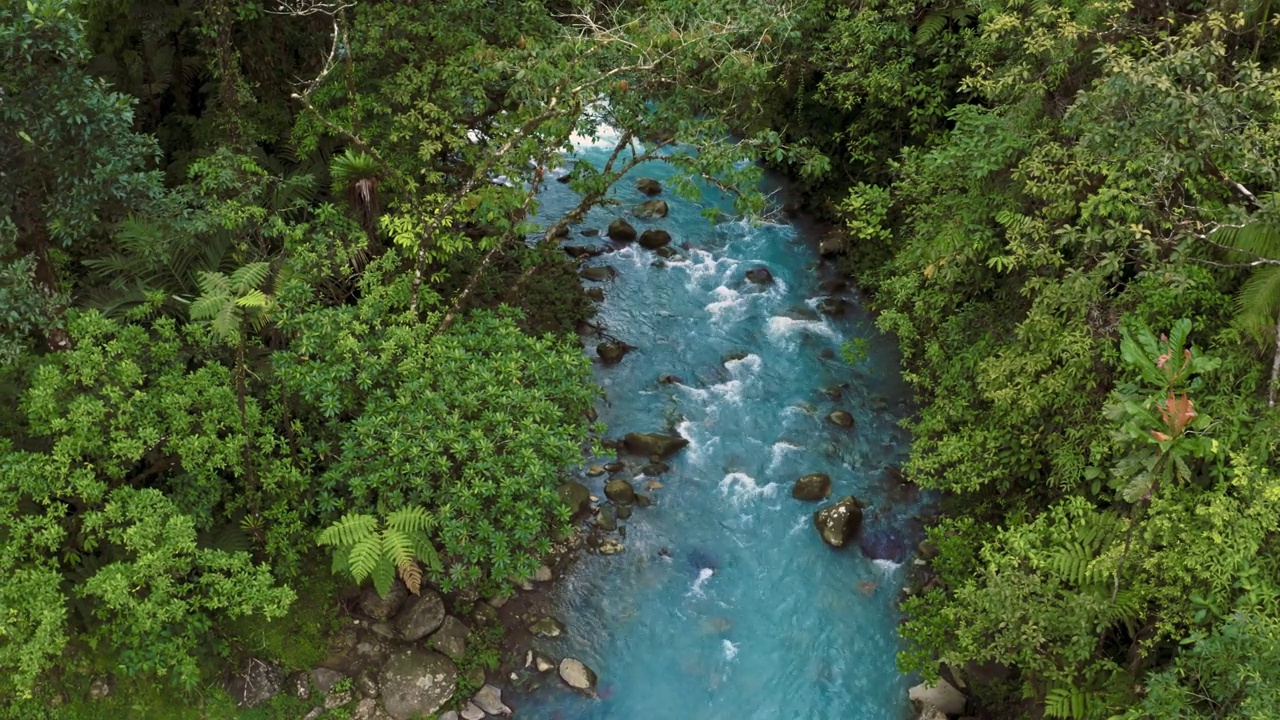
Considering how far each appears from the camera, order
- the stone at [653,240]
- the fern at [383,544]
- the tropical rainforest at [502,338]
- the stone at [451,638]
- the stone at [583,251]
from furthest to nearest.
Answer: the stone at [653,240] < the stone at [583,251] < the stone at [451,638] < the fern at [383,544] < the tropical rainforest at [502,338]

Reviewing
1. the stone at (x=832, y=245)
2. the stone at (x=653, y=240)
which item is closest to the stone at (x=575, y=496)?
the stone at (x=653, y=240)

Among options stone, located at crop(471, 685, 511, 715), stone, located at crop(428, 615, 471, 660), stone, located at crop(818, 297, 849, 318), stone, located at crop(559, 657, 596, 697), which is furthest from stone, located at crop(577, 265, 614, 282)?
stone, located at crop(471, 685, 511, 715)

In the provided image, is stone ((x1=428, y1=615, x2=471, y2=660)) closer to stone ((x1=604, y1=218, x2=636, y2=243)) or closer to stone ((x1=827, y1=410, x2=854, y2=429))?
stone ((x1=827, y1=410, x2=854, y2=429))

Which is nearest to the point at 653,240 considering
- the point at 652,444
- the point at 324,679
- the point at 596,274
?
the point at 596,274

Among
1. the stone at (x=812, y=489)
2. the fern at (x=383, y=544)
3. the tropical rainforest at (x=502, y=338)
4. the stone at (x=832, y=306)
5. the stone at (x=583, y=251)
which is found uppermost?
the tropical rainforest at (x=502, y=338)

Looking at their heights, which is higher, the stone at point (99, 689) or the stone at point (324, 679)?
the stone at point (99, 689)

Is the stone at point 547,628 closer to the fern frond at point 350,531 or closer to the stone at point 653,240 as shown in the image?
the fern frond at point 350,531
